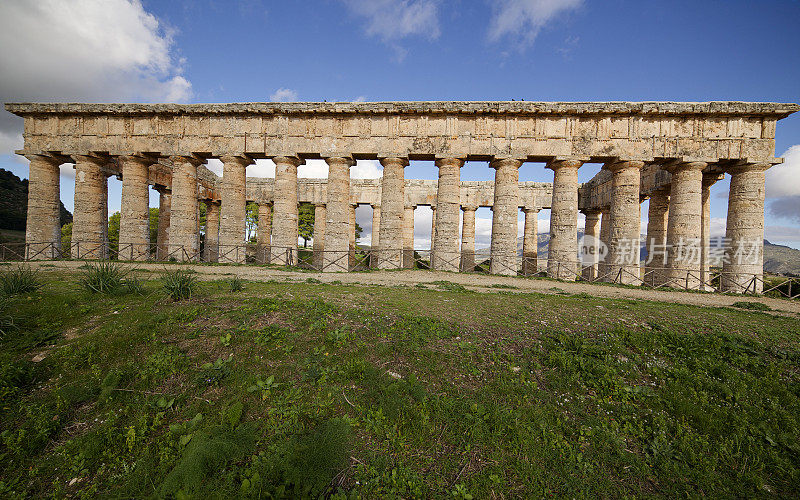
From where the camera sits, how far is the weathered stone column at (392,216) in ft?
54.7

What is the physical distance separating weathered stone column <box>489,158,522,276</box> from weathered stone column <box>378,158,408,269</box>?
17.4 ft

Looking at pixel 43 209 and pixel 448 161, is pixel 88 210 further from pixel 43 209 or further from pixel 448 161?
pixel 448 161

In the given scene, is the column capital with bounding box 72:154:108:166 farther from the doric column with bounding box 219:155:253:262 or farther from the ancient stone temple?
the doric column with bounding box 219:155:253:262

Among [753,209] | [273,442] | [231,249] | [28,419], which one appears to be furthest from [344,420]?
[753,209]

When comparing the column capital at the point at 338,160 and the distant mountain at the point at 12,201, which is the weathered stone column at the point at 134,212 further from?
the distant mountain at the point at 12,201

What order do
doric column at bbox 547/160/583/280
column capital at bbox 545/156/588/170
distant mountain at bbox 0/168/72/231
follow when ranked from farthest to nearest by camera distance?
1. distant mountain at bbox 0/168/72/231
2. doric column at bbox 547/160/583/280
3. column capital at bbox 545/156/588/170

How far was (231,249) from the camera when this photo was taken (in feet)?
55.6

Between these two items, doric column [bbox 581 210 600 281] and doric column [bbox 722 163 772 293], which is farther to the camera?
doric column [bbox 581 210 600 281]

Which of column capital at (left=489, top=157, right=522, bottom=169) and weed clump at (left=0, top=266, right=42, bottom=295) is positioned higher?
column capital at (left=489, top=157, right=522, bottom=169)

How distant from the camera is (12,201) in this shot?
1451 inches

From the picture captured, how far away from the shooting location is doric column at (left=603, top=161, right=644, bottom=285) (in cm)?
1568

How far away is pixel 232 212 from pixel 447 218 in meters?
12.4

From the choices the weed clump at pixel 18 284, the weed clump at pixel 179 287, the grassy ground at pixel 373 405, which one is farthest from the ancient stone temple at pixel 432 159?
the grassy ground at pixel 373 405

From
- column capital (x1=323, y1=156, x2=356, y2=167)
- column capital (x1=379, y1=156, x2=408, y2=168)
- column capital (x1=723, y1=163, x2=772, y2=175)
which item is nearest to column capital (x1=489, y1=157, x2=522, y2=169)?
column capital (x1=379, y1=156, x2=408, y2=168)
